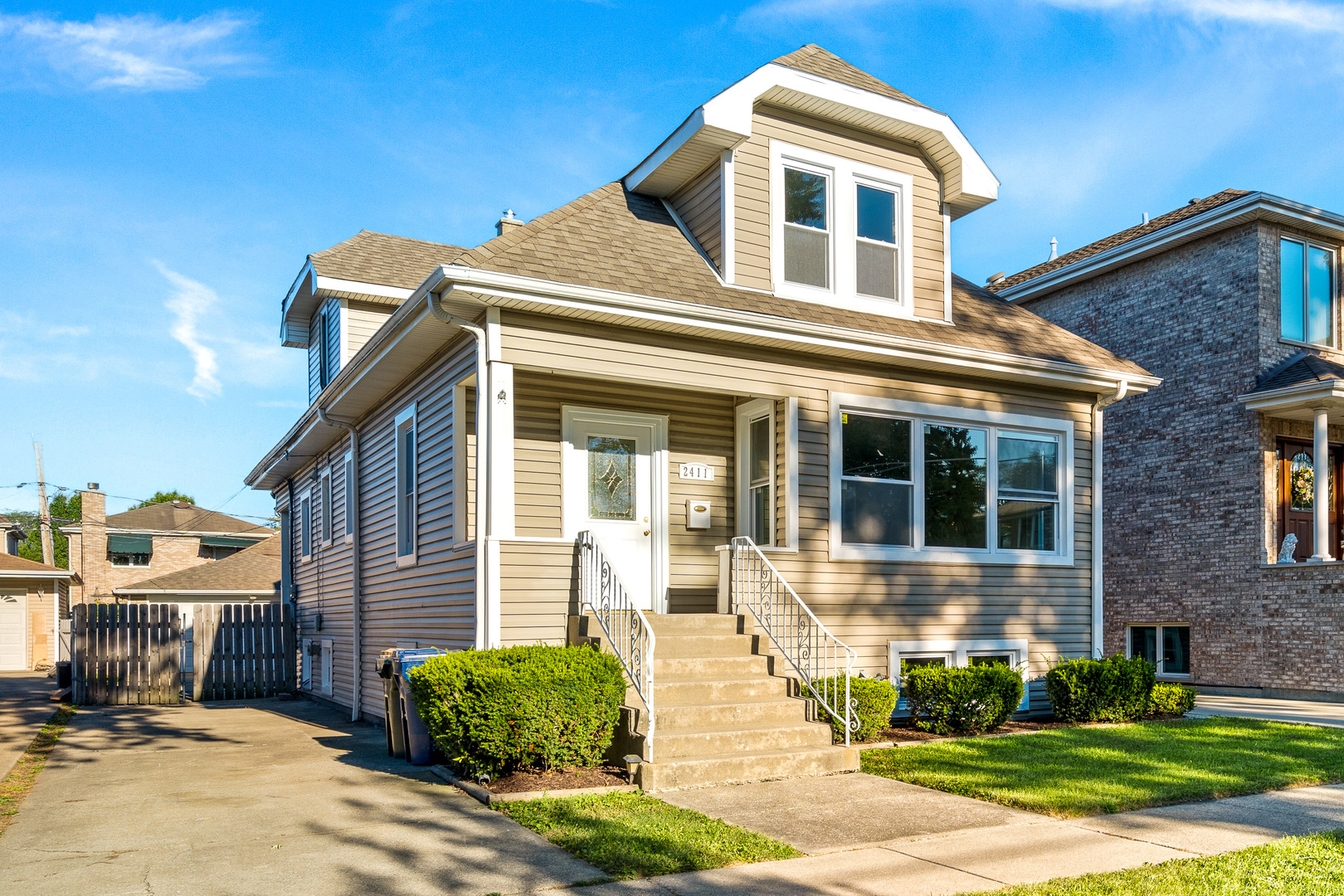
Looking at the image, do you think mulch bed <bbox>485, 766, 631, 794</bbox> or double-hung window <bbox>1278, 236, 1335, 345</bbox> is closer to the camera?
mulch bed <bbox>485, 766, 631, 794</bbox>

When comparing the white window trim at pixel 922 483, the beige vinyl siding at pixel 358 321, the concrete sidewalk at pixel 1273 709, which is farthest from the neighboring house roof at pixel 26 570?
the concrete sidewalk at pixel 1273 709

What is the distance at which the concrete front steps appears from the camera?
7.28 m

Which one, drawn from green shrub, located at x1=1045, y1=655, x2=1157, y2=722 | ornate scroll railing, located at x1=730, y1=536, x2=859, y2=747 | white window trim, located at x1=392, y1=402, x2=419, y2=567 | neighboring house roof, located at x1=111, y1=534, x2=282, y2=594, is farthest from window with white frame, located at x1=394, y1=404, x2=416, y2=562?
neighboring house roof, located at x1=111, y1=534, x2=282, y2=594

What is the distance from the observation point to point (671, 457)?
33.9 feet

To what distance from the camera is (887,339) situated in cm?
1021

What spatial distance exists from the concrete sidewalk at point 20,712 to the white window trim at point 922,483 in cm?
775

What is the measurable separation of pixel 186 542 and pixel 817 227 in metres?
32.3

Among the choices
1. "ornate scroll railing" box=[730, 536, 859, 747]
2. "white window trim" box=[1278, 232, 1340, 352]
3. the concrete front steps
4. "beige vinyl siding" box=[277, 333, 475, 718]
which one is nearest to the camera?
the concrete front steps

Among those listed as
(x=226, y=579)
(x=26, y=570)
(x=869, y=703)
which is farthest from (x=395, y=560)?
(x=26, y=570)

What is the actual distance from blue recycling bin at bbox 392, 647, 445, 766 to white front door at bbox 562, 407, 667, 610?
1952mm

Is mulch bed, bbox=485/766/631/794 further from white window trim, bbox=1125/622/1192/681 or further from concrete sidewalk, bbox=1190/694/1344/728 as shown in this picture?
white window trim, bbox=1125/622/1192/681

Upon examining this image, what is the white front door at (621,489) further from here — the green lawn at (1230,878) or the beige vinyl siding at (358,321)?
the beige vinyl siding at (358,321)

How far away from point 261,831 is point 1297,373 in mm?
15226

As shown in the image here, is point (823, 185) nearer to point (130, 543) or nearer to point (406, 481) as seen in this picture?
point (406, 481)
